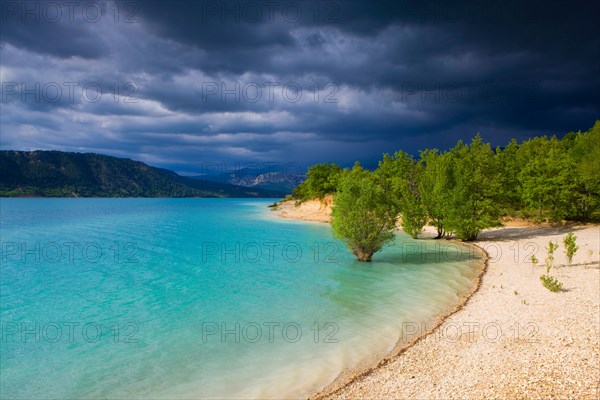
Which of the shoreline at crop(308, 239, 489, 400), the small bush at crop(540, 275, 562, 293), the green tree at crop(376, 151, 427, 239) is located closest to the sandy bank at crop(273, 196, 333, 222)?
the green tree at crop(376, 151, 427, 239)

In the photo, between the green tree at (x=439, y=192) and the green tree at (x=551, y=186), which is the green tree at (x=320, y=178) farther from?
the green tree at (x=551, y=186)

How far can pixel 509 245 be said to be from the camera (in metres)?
45.8

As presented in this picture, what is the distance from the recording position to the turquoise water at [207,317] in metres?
14.2

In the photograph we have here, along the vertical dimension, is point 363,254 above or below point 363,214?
below

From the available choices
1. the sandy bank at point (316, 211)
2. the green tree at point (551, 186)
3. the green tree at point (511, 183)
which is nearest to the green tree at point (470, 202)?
the green tree at point (551, 186)

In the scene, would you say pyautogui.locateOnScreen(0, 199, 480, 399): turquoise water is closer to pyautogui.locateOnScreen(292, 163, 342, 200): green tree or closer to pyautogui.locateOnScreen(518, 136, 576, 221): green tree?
pyautogui.locateOnScreen(518, 136, 576, 221): green tree

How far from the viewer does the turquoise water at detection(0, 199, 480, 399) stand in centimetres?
1421

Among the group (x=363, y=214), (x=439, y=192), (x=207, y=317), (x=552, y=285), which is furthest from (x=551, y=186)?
(x=207, y=317)

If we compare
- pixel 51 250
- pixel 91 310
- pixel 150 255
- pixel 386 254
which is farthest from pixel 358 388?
pixel 51 250

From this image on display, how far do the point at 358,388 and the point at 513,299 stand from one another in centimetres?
1504

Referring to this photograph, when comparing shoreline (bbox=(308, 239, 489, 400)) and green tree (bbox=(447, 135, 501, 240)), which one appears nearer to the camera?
shoreline (bbox=(308, 239, 489, 400))

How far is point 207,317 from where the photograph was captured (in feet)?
72.2

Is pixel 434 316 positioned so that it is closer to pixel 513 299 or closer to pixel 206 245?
pixel 513 299

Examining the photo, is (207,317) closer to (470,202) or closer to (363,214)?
(363,214)
